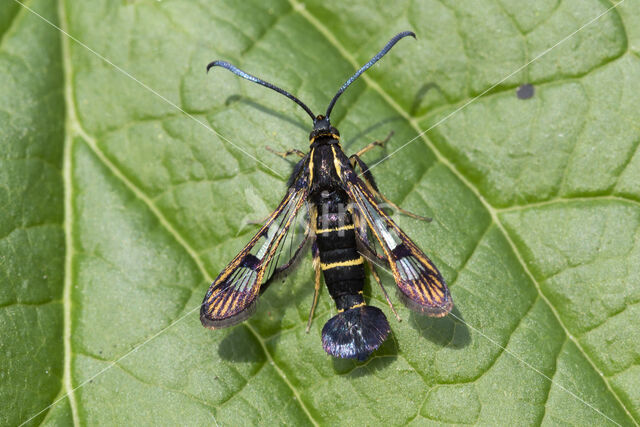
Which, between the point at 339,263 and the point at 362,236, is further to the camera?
the point at 362,236

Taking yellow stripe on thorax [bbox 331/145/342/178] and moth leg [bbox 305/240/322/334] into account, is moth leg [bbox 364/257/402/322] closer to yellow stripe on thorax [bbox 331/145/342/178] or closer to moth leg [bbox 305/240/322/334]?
moth leg [bbox 305/240/322/334]

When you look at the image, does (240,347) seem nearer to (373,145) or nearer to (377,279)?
(377,279)

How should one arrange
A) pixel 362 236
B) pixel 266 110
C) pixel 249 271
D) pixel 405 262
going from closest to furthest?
pixel 405 262, pixel 249 271, pixel 362 236, pixel 266 110

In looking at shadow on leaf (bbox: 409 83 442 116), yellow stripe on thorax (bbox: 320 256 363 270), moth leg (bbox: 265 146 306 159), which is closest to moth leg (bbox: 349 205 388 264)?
yellow stripe on thorax (bbox: 320 256 363 270)

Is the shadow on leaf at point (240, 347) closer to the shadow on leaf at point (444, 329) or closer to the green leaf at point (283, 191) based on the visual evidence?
the green leaf at point (283, 191)

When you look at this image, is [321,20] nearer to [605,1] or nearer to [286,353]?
[605,1]

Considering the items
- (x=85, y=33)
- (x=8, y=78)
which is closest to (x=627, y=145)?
(x=85, y=33)

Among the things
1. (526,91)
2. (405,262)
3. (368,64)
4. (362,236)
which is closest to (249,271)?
(362,236)
